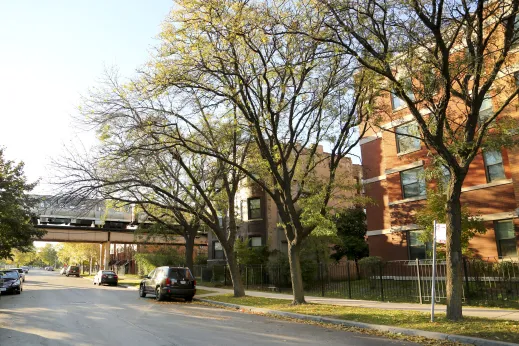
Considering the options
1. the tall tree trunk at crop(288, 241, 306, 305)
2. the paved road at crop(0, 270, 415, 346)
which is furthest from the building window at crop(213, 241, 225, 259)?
the paved road at crop(0, 270, 415, 346)

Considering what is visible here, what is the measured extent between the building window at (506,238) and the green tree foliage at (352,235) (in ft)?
41.5

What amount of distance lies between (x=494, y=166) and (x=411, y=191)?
4.70 m

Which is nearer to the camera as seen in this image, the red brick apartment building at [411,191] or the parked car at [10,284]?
the red brick apartment building at [411,191]

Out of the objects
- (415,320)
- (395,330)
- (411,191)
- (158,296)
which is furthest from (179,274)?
(411,191)

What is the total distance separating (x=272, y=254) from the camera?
103 ft

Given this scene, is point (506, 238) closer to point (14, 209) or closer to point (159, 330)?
point (159, 330)

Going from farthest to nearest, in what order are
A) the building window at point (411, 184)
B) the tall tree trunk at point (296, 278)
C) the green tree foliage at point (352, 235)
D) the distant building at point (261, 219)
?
the distant building at point (261, 219) < the green tree foliage at point (352, 235) < the building window at point (411, 184) < the tall tree trunk at point (296, 278)

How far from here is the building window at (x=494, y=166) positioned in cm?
1888

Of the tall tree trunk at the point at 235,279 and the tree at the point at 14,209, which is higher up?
the tree at the point at 14,209

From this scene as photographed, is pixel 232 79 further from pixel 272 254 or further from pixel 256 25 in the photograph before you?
pixel 272 254

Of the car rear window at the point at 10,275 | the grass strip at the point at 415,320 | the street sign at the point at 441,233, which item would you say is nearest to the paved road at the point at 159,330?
the grass strip at the point at 415,320

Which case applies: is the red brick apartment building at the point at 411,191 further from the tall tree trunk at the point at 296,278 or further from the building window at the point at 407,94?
the tall tree trunk at the point at 296,278

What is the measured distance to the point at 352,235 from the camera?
3139cm

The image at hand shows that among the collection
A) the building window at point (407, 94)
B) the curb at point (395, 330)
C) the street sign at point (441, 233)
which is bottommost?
the curb at point (395, 330)
